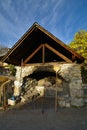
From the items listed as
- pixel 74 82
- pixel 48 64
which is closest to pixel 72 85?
pixel 74 82

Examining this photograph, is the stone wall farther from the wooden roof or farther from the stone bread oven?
the wooden roof

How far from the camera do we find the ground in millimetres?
7090

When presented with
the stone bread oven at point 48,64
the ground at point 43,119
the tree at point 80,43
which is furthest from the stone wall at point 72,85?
the tree at point 80,43

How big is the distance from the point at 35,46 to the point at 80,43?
38.6 feet

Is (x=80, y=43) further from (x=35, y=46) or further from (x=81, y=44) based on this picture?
(x=35, y=46)

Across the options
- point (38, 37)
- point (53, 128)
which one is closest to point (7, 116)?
point (53, 128)

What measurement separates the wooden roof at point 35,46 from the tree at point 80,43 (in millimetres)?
9339

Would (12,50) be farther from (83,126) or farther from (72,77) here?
(83,126)

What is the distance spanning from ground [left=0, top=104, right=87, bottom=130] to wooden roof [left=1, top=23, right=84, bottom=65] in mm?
3920

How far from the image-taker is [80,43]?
77.2 ft

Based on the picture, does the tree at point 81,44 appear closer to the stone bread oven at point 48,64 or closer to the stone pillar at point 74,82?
the stone bread oven at point 48,64

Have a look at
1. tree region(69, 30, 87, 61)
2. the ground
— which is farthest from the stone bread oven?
tree region(69, 30, 87, 61)

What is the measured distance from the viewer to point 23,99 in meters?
12.8

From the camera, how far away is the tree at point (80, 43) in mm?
22438
